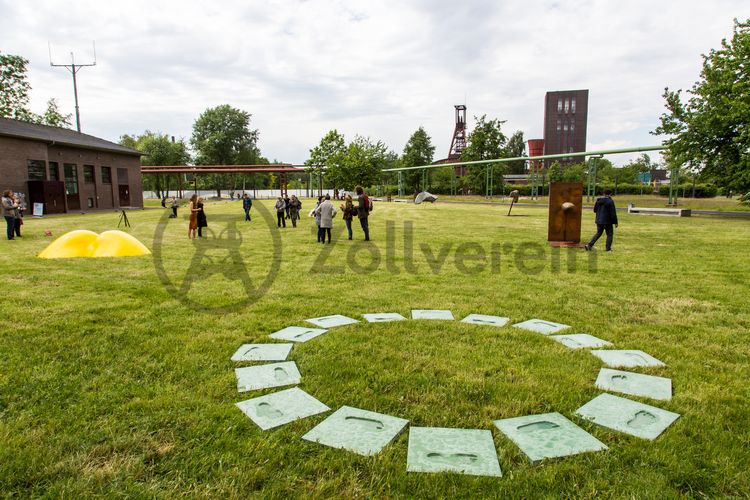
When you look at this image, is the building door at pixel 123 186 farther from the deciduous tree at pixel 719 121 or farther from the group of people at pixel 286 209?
the deciduous tree at pixel 719 121

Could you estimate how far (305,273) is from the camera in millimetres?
9117

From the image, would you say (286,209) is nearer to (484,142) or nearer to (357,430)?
(357,430)

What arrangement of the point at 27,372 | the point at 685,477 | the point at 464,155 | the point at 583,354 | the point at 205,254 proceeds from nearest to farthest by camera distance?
the point at 685,477 → the point at 27,372 → the point at 583,354 → the point at 205,254 → the point at 464,155

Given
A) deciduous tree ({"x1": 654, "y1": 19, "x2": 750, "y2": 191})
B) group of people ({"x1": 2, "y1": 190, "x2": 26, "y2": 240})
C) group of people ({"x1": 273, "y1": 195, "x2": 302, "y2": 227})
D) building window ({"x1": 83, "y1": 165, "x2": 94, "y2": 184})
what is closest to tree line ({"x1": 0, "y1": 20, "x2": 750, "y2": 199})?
deciduous tree ({"x1": 654, "y1": 19, "x2": 750, "y2": 191})

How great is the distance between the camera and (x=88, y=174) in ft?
122

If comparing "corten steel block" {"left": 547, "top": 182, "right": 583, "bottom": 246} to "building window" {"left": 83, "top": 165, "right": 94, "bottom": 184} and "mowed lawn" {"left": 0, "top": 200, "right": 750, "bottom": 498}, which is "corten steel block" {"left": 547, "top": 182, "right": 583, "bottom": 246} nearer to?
"mowed lawn" {"left": 0, "top": 200, "right": 750, "bottom": 498}

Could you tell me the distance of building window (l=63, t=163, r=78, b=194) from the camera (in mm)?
34719

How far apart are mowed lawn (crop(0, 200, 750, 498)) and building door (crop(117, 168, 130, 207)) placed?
118 feet

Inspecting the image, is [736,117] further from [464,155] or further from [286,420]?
[464,155]

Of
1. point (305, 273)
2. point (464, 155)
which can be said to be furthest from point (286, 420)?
point (464, 155)

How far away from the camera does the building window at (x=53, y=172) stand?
33.2 m

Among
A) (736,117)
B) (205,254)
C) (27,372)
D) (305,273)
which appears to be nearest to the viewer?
(27,372)

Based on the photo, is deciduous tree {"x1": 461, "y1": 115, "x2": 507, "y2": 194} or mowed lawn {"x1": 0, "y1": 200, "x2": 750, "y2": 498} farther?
deciduous tree {"x1": 461, "y1": 115, "x2": 507, "y2": 194}

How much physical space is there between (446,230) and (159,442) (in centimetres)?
1639
